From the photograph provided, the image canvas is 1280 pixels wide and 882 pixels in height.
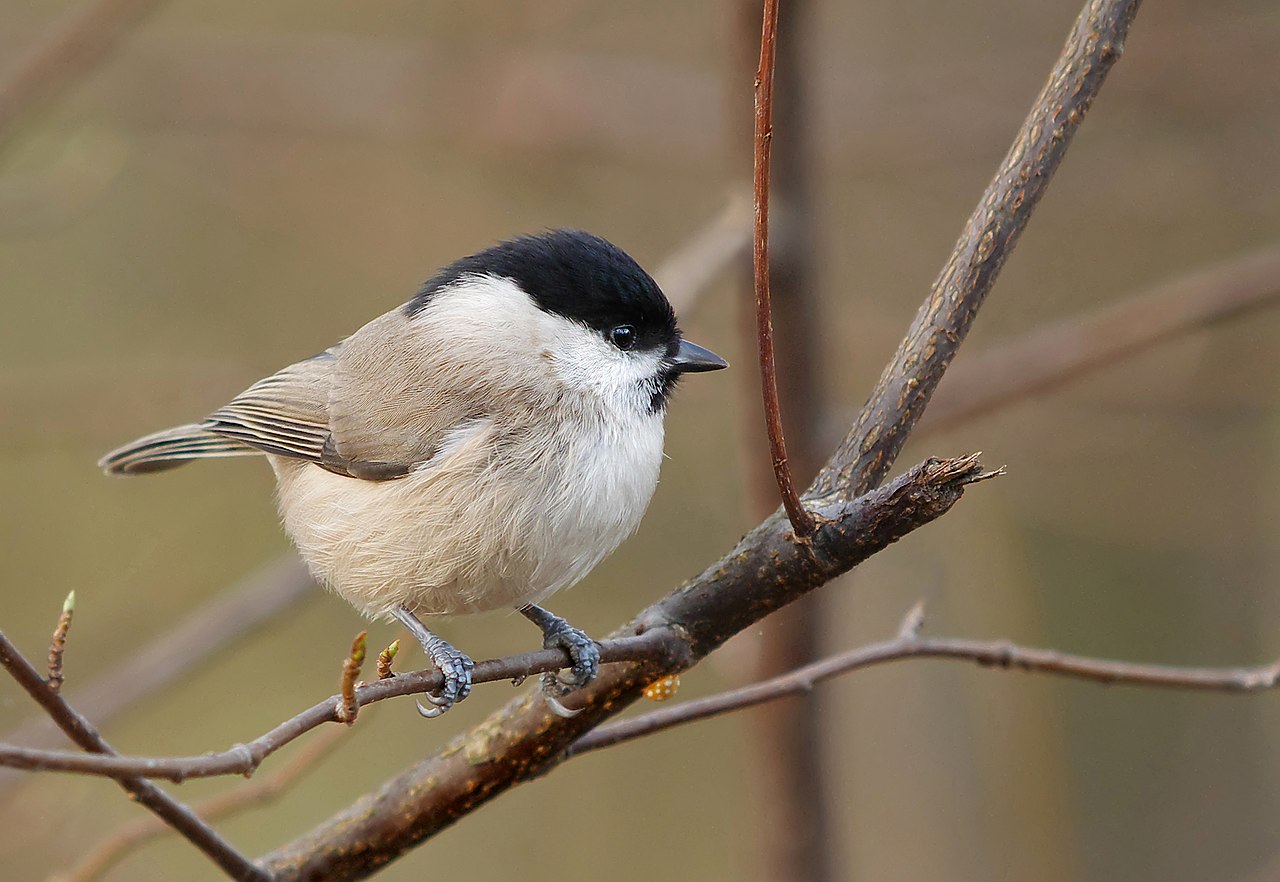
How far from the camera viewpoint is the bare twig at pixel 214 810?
6.93ft

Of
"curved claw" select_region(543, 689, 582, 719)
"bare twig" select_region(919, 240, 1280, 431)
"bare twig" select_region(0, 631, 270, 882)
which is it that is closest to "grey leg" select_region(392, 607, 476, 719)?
"curved claw" select_region(543, 689, 582, 719)

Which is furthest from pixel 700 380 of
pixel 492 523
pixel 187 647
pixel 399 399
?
pixel 492 523

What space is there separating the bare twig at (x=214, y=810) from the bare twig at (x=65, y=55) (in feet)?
6.24

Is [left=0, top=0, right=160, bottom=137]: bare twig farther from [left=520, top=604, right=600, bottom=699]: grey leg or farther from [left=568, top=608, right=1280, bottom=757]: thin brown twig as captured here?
[left=568, top=608, right=1280, bottom=757]: thin brown twig

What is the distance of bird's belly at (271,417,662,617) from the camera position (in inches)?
88.0

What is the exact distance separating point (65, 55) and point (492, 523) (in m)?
2.01

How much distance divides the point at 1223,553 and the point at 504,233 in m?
3.18

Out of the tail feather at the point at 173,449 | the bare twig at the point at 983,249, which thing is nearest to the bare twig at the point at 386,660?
the bare twig at the point at 983,249

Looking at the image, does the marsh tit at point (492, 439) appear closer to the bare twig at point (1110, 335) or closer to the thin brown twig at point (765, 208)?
the thin brown twig at point (765, 208)

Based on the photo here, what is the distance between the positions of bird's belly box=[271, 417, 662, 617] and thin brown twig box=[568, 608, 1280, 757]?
0.33 meters

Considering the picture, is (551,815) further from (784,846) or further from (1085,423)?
(1085,423)

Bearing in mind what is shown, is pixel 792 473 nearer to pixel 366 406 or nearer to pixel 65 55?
pixel 366 406

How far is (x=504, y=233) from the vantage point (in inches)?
213

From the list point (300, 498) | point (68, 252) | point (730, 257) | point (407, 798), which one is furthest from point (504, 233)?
point (407, 798)
